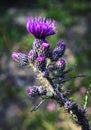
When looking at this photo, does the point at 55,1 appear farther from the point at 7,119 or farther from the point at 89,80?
the point at 7,119

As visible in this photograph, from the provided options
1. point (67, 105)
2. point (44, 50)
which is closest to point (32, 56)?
point (44, 50)

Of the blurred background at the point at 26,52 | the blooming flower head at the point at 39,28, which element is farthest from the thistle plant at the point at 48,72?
the blurred background at the point at 26,52

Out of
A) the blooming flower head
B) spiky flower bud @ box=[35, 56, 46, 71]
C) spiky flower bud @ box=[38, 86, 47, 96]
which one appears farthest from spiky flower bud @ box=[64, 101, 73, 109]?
the blooming flower head

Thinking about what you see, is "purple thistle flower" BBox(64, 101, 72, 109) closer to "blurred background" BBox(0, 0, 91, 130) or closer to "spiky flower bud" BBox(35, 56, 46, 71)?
"spiky flower bud" BBox(35, 56, 46, 71)

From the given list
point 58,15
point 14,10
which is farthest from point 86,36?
point 14,10

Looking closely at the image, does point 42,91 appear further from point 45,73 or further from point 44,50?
point 44,50

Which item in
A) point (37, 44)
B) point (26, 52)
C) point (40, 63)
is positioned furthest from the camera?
point (26, 52)
